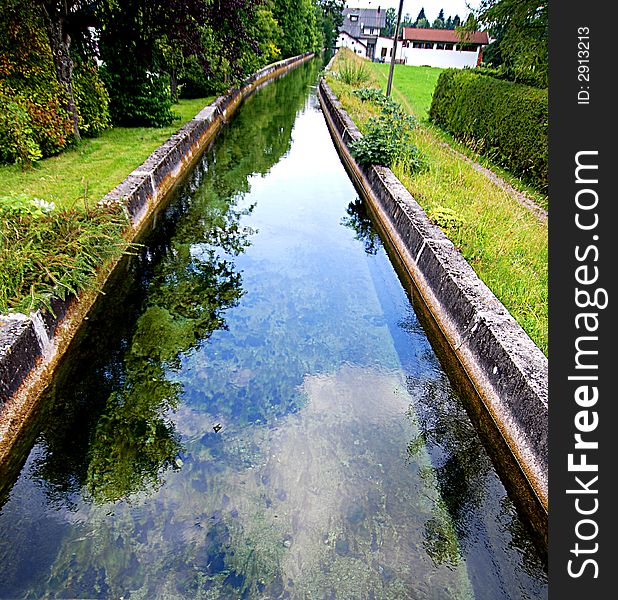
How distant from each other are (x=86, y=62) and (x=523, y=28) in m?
9.00

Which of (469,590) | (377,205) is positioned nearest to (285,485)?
(469,590)

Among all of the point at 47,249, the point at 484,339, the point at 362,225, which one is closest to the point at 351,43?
the point at 362,225

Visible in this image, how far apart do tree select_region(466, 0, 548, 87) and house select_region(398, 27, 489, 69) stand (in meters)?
45.1

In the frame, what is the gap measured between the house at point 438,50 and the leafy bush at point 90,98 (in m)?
49.4

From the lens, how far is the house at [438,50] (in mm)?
50625

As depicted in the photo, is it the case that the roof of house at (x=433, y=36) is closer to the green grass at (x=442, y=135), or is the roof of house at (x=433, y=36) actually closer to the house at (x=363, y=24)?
the green grass at (x=442, y=135)

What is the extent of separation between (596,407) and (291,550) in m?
1.92

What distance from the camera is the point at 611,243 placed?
2.79 m

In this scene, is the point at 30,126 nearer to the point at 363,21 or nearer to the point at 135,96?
the point at 135,96

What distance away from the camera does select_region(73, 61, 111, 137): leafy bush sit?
Result: 8.84 meters

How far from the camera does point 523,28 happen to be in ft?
31.7

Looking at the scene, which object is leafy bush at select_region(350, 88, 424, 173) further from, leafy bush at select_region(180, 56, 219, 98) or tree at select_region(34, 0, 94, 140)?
leafy bush at select_region(180, 56, 219, 98)

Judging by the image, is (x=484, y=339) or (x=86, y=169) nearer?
(x=484, y=339)

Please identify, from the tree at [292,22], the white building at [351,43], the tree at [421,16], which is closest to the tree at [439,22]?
the tree at [421,16]
